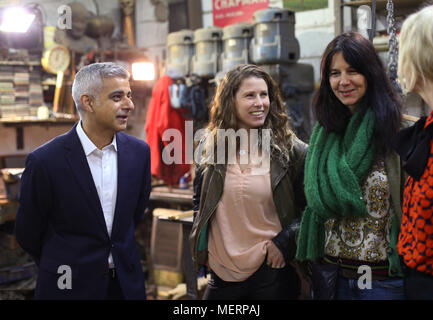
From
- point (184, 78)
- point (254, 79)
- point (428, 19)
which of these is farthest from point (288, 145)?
point (184, 78)

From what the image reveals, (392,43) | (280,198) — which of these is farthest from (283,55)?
(280,198)

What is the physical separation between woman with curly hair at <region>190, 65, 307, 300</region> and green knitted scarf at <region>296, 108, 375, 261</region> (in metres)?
0.18

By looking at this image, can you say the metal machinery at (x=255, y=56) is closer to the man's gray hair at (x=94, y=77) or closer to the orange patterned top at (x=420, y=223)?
the man's gray hair at (x=94, y=77)

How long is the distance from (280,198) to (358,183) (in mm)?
454

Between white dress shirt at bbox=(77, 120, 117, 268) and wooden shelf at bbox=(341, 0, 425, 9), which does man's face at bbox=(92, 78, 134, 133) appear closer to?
white dress shirt at bbox=(77, 120, 117, 268)

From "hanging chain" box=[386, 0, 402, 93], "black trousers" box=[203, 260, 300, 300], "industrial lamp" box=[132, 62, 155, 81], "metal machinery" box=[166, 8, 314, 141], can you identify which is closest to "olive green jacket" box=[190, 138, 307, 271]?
"black trousers" box=[203, 260, 300, 300]

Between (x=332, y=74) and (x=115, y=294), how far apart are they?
47.6 inches

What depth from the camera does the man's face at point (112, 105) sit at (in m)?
1.97

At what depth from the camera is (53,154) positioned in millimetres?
1950

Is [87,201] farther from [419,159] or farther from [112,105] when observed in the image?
[419,159]

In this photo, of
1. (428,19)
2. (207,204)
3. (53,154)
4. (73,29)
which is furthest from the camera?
(73,29)

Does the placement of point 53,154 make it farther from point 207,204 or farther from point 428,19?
point 428,19

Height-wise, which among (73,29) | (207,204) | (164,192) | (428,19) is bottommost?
(164,192)

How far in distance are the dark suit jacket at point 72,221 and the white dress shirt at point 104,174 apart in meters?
0.02
